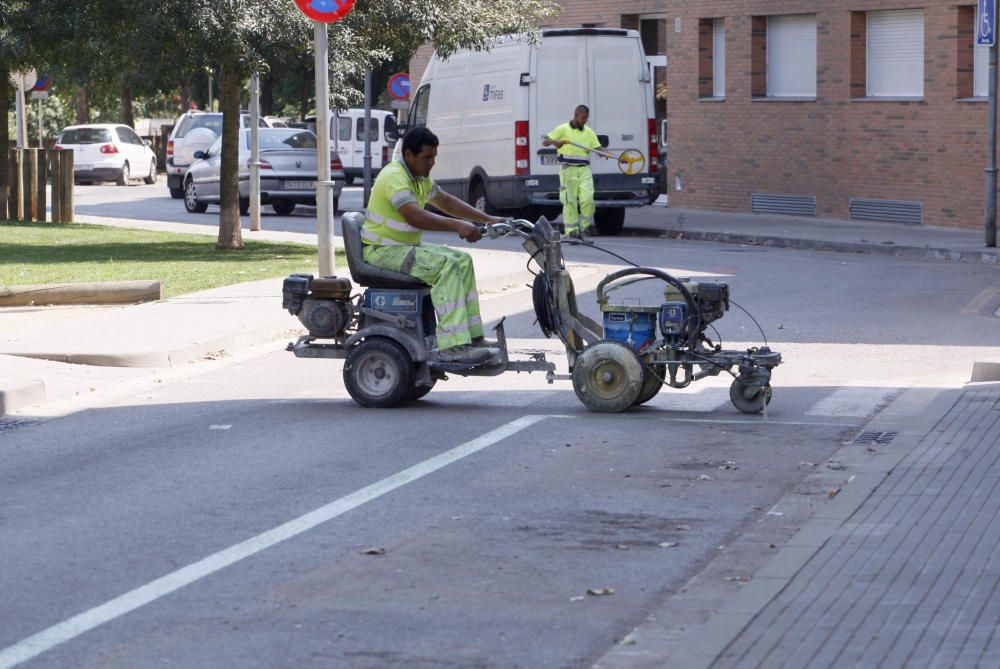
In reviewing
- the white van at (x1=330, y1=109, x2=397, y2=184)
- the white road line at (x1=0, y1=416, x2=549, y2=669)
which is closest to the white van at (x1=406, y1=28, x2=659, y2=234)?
the white van at (x1=330, y1=109, x2=397, y2=184)

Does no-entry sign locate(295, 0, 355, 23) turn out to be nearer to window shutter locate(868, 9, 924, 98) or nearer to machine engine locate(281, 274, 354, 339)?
machine engine locate(281, 274, 354, 339)

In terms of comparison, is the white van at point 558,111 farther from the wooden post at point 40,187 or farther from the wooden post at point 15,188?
the wooden post at point 15,188

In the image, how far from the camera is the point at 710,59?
31391mm

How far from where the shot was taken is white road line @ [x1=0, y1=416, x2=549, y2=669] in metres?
5.88

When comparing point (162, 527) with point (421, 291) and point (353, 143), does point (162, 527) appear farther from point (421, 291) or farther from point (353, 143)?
point (353, 143)

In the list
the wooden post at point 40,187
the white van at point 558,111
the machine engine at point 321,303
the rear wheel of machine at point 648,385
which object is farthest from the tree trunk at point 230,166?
the rear wheel of machine at point 648,385

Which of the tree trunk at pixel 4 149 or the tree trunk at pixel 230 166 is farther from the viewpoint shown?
the tree trunk at pixel 4 149

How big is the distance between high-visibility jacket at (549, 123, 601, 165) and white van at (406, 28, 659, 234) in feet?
6.71

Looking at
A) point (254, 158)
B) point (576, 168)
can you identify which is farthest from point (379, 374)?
point (254, 158)

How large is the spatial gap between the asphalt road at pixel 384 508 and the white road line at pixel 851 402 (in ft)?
0.13

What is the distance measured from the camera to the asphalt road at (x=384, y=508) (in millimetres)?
5984

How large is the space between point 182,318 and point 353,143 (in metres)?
26.9

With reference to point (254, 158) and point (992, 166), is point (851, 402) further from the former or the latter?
point (254, 158)

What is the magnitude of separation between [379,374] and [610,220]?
16447 millimetres
